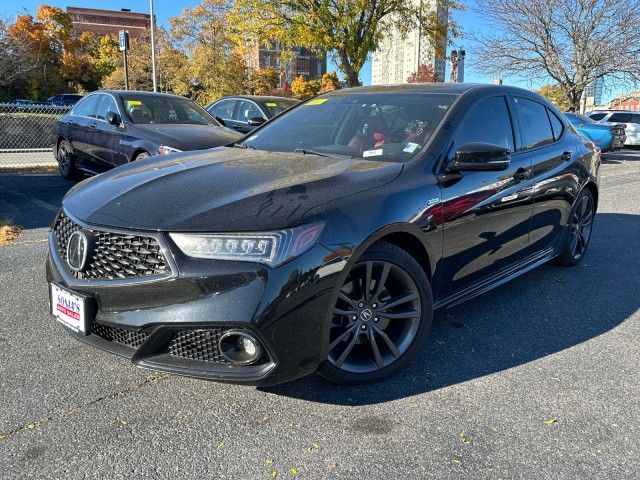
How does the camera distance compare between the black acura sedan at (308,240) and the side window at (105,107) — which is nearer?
the black acura sedan at (308,240)

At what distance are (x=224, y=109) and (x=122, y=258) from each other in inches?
378

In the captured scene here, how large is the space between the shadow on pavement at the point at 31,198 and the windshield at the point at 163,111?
64.1 inches

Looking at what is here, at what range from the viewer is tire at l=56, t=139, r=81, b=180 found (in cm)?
902

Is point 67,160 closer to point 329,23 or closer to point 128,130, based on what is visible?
point 128,130

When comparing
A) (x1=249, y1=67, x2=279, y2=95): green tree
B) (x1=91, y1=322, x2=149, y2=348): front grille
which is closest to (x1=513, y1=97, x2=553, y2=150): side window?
(x1=91, y1=322, x2=149, y2=348): front grille

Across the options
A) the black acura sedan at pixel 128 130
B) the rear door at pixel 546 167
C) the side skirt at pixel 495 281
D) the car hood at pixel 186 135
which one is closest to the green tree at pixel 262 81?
the black acura sedan at pixel 128 130

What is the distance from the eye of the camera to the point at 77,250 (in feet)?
8.50

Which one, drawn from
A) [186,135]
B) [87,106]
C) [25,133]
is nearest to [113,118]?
[186,135]

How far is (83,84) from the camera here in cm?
4994

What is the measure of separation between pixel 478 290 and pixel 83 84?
53470 mm

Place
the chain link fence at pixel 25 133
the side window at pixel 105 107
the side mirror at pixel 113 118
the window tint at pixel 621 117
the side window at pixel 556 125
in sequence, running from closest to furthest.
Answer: the side window at pixel 556 125 < the side mirror at pixel 113 118 < the side window at pixel 105 107 < the chain link fence at pixel 25 133 < the window tint at pixel 621 117

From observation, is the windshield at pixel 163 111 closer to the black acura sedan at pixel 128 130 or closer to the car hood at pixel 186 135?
the black acura sedan at pixel 128 130

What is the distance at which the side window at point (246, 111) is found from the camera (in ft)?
35.2

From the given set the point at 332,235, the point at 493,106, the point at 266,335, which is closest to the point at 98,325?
the point at 266,335
